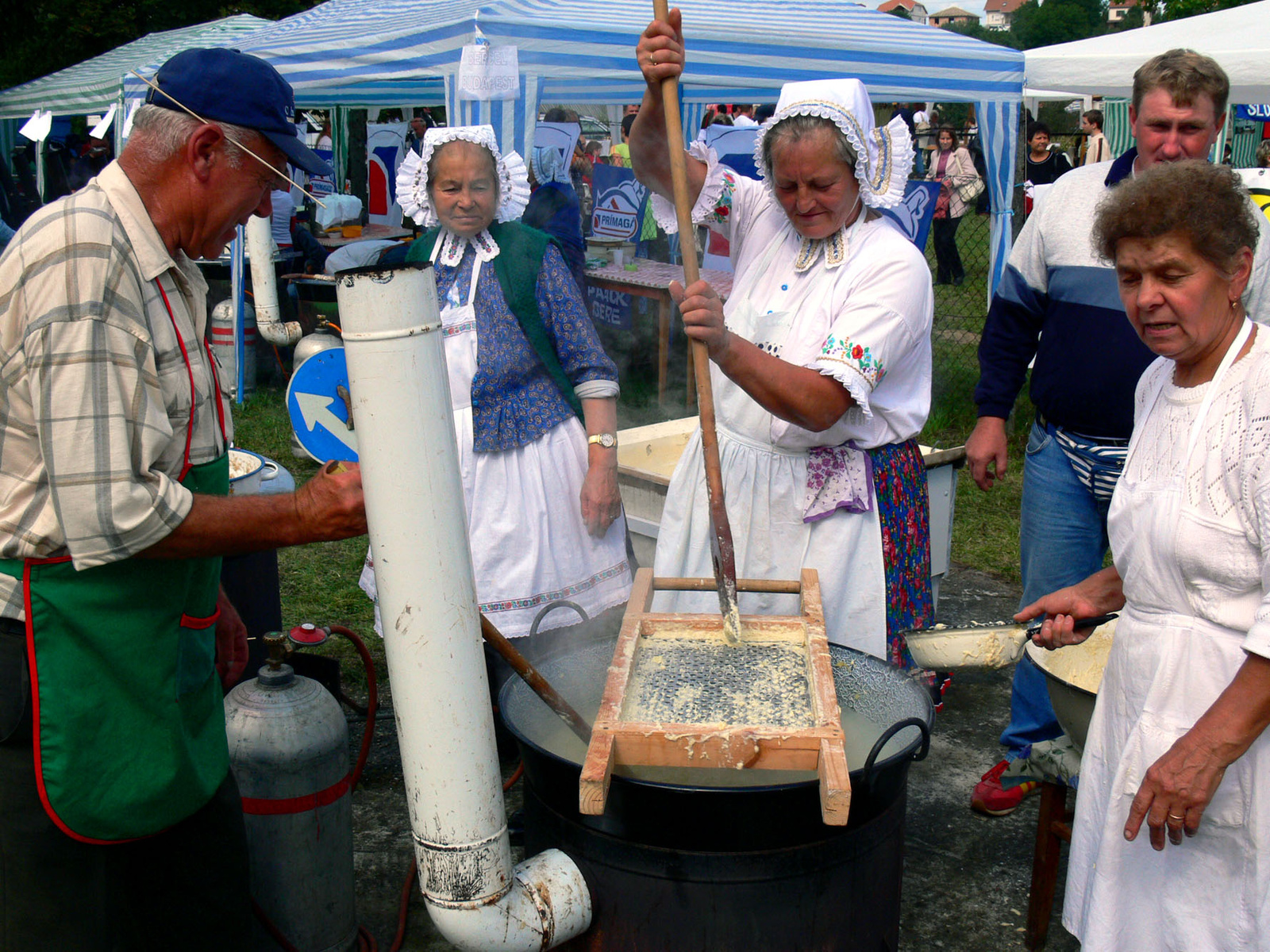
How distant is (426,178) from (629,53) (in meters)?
3.28

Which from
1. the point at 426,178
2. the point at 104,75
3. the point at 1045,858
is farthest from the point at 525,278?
the point at 104,75

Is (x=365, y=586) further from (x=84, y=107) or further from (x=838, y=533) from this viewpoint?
(x=84, y=107)

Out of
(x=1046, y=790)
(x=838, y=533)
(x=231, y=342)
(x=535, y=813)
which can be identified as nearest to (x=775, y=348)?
(x=838, y=533)

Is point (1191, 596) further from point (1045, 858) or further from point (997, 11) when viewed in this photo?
point (997, 11)

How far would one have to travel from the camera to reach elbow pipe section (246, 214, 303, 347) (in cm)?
749

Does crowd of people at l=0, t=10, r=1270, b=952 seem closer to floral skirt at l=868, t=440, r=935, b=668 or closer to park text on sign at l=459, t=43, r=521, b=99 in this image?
floral skirt at l=868, t=440, r=935, b=668

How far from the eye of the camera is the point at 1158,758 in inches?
71.9

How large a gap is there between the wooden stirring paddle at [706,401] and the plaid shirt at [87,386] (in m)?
0.97

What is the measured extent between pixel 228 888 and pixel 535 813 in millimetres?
618

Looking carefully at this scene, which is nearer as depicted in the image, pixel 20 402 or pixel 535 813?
pixel 20 402

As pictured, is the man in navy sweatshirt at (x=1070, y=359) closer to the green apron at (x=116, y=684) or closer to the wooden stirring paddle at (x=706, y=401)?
the wooden stirring paddle at (x=706, y=401)

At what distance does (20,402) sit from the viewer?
153 centimetres

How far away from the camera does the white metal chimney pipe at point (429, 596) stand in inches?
53.4

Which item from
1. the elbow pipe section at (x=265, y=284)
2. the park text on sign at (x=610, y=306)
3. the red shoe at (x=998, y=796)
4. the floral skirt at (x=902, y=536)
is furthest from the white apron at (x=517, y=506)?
the park text on sign at (x=610, y=306)
